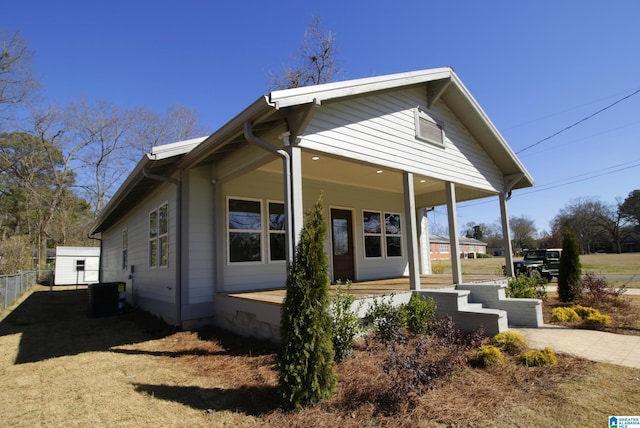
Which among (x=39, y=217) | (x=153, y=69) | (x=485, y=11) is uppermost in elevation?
(x=153, y=69)

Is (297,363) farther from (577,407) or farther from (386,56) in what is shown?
(386,56)

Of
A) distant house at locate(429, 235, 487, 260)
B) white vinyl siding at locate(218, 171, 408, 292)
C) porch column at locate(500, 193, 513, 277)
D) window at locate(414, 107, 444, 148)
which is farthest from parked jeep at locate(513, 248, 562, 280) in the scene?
distant house at locate(429, 235, 487, 260)

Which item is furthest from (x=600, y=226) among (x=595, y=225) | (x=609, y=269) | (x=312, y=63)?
(x=312, y=63)

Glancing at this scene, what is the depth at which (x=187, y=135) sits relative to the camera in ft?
87.3

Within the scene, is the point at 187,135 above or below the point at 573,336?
above

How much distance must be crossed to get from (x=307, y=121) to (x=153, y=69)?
1446 cm

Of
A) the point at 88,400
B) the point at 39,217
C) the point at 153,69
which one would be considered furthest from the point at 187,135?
the point at 88,400

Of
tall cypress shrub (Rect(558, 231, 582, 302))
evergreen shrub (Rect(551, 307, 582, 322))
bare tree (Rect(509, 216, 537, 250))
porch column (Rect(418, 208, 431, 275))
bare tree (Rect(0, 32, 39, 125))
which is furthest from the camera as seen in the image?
bare tree (Rect(509, 216, 537, 250))

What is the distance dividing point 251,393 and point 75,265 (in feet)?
80.8

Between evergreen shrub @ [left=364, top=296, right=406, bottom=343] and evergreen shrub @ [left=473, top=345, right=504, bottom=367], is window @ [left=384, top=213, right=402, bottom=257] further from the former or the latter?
evergreen shrub @ [left=473, top=345, right=504, bottom=367]

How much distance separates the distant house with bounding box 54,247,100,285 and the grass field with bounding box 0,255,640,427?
2033 cm

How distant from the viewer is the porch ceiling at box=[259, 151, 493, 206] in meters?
6.92

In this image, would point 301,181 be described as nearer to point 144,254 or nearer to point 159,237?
point 159,237

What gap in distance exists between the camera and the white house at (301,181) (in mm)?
5250
